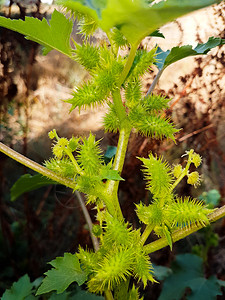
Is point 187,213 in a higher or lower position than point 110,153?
lower

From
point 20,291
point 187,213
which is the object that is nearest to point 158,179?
point 187,213

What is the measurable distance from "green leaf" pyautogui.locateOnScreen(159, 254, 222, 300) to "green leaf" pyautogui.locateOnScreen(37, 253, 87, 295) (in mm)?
729

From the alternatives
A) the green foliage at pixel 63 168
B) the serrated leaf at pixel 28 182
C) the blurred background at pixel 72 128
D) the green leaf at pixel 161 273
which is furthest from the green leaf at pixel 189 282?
the green foliage at pixel 63 168

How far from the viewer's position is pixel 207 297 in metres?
1.11

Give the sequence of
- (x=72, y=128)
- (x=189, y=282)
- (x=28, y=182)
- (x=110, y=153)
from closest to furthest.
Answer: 1. (x=28, y=182)
2. (x=110, y=153)
3. (x=189, y=282)
4. (x=72, y=128)

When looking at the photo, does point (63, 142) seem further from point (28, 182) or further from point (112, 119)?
point (28, 182)

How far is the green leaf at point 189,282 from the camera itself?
3.72 ft

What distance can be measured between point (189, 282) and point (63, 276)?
2.81 feet

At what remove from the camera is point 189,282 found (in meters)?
1.25

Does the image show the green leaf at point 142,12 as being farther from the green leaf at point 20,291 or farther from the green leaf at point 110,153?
the green leaf at point 20,291

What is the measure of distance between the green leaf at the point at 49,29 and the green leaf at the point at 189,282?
3.07 feet

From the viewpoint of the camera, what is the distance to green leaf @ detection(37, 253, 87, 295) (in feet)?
1.63

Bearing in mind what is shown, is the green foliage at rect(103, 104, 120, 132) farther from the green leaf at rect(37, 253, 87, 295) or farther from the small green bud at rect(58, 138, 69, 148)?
the green leaf at rect(37, 253, 87, 295)

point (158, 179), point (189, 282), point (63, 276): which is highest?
point (158, 179)
